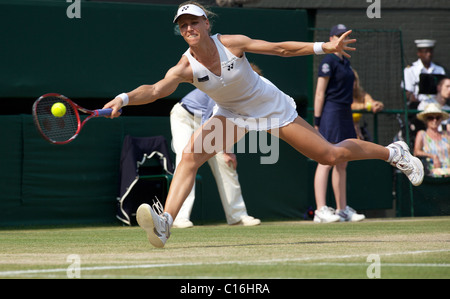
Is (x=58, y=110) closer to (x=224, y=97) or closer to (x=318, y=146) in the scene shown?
(x=224, y=97)

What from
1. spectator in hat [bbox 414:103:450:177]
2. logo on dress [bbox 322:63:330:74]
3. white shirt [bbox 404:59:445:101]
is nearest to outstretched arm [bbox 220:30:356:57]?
logo on dress [bbox 322:63:330:74]

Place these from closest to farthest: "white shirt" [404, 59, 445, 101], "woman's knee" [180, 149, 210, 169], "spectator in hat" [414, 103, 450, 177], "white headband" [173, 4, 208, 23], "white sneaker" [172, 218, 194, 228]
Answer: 1. "white headband" [173, 4, 208, 23]
2. "woman's knee" [180, 149, 210, 169]
3. "white sneaker" [172, 218, 194, 228]
4. "spectator in hat" [414, 103, 450, 177]
5. "white shirt" [404, 59, 445, 101]

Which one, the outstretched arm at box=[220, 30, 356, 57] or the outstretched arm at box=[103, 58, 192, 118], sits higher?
the outstretched arm at box=[220, 30, 356, 57]

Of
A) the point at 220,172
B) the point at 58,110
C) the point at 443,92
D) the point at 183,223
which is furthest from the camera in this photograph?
the point at 443,92

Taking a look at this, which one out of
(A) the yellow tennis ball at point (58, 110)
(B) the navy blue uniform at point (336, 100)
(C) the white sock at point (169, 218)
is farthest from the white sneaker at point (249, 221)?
(A) the yellow tennis ball at point (58, 110)

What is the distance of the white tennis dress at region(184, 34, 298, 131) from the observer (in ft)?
19.7

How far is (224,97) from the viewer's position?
6211 millimetres

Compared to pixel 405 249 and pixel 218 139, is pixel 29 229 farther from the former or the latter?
pixel 405 249

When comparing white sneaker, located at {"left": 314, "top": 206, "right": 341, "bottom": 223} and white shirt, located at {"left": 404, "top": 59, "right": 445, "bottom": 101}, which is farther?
white shirt, located at {"left": 404, "top": 59, "right": 445, "bottom": 101}

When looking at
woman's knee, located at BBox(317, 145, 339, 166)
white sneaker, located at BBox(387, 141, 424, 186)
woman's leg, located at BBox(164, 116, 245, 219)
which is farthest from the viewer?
white sneaker, located at BBox(387, 141, 424, 186)

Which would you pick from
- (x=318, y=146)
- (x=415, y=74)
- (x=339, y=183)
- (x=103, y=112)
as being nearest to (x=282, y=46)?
(x=318, y=146)

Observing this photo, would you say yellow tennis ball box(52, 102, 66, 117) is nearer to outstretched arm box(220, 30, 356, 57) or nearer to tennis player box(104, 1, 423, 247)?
tennis player box(104, 1, 423, 247)

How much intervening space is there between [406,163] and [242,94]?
69.8 inches

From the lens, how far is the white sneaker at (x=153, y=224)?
18.1 ft
